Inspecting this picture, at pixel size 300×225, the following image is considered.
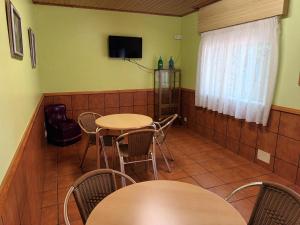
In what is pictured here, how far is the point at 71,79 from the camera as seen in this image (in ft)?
14.3

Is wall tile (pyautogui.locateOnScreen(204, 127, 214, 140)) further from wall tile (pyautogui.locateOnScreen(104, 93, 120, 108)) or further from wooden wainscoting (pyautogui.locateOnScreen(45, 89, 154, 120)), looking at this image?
wall tile (pyautogui.locateOnScreen(104, 93, 120, 108))

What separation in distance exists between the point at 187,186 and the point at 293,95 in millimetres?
2007

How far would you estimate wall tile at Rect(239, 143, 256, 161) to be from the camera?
325cm

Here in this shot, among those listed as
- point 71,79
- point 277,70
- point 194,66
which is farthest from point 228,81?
point 71,79

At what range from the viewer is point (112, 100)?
4680 mm

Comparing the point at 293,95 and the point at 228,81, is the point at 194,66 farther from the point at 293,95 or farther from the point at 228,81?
the point at 293,95

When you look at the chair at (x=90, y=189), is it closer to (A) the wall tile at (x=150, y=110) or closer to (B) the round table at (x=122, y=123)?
(B) the round table at (x=122, y=123)

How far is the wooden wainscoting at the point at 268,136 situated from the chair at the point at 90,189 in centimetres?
227

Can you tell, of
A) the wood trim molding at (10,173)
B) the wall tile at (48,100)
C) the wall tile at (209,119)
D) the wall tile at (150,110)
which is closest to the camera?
the wood trim molding at (10,173)

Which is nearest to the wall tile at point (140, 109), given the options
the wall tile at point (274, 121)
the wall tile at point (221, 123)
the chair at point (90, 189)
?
the wall tile at point (221, 123)

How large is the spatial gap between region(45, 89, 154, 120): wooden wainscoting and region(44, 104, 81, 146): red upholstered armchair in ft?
0.82

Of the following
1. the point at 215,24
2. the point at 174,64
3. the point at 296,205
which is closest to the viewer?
the point at 296,205

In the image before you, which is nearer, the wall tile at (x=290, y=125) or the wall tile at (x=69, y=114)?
the wall tile at (x=290, y=125)

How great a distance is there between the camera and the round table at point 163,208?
41.5 inches
